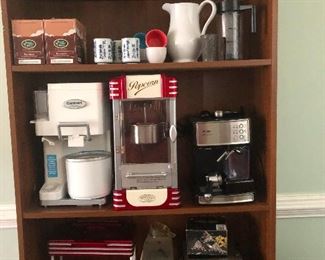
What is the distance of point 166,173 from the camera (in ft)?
4.21

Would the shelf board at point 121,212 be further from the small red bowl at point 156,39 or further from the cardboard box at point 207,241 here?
the small red bowl at point 156,39

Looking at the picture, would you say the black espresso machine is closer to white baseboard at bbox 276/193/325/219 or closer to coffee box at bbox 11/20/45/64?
white baseboard at bbox 276/193/325/219

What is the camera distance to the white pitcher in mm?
1285

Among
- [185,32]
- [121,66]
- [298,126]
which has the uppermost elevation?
[185,32]

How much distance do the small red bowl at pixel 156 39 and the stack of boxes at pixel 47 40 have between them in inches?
9.1

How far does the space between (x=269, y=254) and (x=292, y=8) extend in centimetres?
92

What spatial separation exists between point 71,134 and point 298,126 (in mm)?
894

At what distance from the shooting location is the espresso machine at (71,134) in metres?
1.26

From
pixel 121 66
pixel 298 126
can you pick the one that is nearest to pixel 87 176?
pixel 121 66

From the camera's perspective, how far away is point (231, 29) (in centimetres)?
131

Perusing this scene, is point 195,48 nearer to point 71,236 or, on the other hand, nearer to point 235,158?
point 235,158

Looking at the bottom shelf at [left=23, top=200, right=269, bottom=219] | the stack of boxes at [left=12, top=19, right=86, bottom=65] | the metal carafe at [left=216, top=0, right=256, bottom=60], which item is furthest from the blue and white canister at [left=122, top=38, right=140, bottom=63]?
the bottom shelf at [left=23, top=200, right=269, bottom=219]

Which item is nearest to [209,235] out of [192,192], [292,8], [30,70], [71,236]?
[192,192]

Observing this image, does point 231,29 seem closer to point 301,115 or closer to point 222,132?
point 222,132
